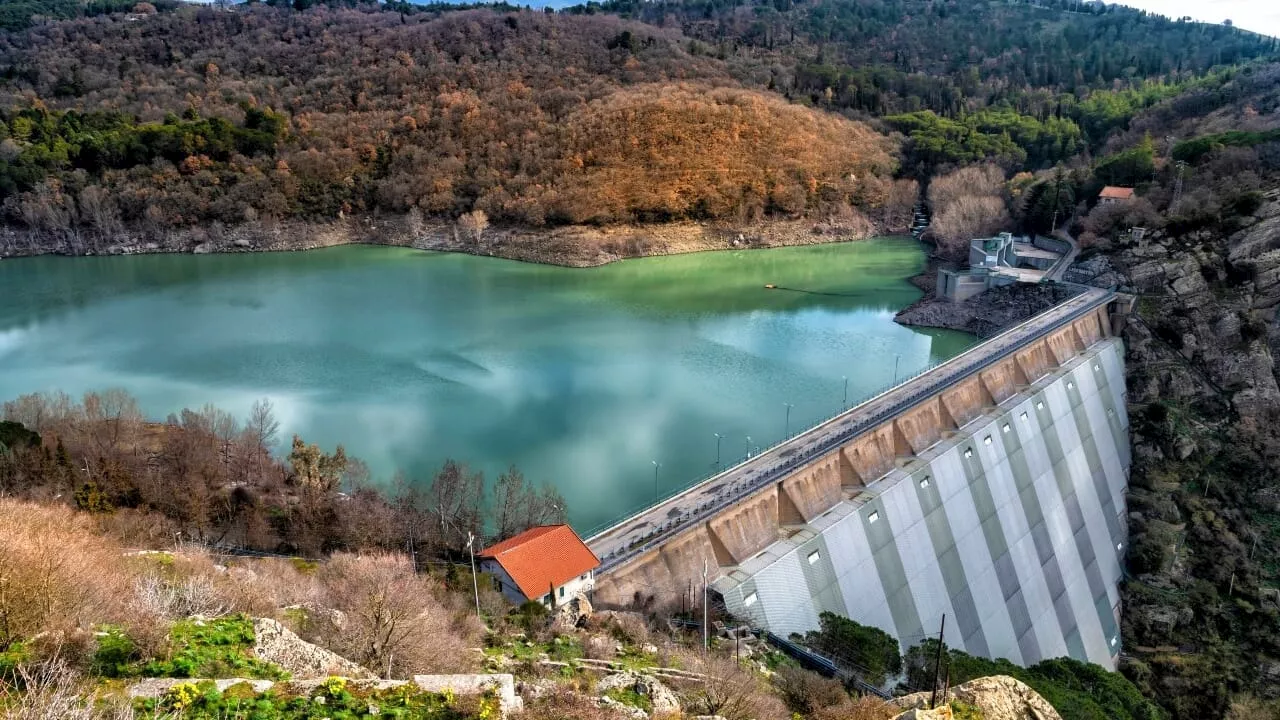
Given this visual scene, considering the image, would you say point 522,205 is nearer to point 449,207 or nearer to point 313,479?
point 449,207

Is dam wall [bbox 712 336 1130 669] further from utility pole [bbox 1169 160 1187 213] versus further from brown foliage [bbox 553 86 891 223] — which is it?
brown foliage [bbox 553 86 891 223]

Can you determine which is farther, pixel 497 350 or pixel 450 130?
pixel 450 130

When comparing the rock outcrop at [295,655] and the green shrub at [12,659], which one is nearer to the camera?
the green shrub at [12,659]

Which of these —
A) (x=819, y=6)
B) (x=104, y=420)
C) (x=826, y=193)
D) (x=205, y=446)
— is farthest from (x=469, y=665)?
(x=819, y=6)

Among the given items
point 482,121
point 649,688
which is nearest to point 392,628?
point 649,688

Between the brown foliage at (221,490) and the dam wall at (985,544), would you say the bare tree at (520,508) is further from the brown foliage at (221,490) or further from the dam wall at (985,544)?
the dam wall at (985,544)

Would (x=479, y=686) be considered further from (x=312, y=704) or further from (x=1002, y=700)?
(x=1002, y=700)

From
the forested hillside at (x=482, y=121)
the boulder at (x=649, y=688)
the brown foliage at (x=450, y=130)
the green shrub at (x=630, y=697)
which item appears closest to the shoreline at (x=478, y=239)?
the forested hillside at (x=482, y=121)
